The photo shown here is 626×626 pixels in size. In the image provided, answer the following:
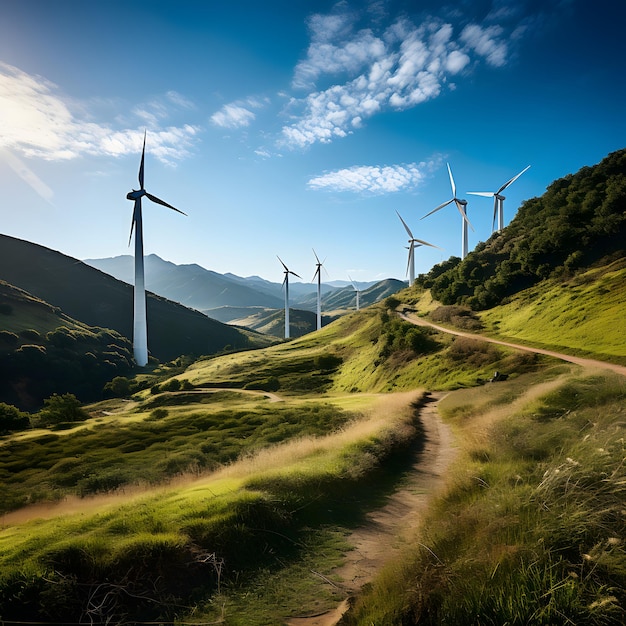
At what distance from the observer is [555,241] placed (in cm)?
7906

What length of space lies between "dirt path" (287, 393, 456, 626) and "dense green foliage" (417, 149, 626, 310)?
71.2 meters

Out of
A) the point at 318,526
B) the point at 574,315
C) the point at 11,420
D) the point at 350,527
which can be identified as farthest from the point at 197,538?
the point at 11,420

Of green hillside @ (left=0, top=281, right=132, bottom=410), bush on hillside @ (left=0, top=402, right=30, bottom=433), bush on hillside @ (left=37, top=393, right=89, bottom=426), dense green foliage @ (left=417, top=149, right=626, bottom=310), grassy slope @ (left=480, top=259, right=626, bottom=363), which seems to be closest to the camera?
grassy slope @ (left=480, top=259, right=626, bottom=363)

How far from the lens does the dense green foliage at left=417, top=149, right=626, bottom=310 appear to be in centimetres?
7319

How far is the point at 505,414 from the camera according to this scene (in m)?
23.6

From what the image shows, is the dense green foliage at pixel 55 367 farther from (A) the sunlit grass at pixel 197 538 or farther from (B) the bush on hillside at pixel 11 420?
(A) the sunlit grass at pixel 197 538

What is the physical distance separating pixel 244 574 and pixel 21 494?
26995 millimetres

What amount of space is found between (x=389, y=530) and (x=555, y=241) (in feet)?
280

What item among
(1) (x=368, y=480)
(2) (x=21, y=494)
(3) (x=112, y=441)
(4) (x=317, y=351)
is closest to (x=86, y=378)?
(4) (x=317, y=351)

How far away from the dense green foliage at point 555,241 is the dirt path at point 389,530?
7116 cm

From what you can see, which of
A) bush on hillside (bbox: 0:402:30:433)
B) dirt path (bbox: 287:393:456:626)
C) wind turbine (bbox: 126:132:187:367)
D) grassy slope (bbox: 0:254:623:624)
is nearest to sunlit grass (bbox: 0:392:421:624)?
grassy slope (bbox: 0:254:623:624)

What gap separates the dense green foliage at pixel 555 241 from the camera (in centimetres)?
7319

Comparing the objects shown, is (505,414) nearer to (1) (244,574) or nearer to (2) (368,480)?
(2) (368,480)

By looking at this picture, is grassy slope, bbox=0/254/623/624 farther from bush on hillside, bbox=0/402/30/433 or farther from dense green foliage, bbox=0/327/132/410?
dense green foliage, bbox=0/327/132/410
